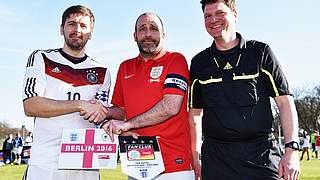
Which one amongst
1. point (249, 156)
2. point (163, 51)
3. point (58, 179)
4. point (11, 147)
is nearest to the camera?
point (249, 156)

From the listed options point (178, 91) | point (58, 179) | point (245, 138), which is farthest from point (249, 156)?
point (58, 179)

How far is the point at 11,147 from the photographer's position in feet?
108

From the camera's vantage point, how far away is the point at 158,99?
14.5 ft

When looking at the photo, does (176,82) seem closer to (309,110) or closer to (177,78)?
(177,78)

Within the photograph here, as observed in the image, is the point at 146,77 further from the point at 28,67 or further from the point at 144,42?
the point at 28,67

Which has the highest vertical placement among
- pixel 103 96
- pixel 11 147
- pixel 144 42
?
pixel 144 42

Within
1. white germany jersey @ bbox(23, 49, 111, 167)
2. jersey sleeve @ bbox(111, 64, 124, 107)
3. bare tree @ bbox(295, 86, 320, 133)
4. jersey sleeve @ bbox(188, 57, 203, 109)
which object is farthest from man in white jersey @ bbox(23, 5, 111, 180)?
bare tree @ bbox(295, 86, 320, 133)

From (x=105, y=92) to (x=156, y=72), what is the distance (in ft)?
2.14

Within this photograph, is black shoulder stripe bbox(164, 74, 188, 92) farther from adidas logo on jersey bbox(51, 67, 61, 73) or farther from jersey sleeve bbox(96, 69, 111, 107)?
adidas logo on jersey bbox(51, 67, 61, 73)

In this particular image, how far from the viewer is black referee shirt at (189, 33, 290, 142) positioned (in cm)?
398

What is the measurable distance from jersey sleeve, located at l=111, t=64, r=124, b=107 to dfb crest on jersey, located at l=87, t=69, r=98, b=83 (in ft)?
1.01

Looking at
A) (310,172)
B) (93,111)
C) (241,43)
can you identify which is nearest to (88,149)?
(93,111)

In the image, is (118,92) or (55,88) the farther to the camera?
(118,92)

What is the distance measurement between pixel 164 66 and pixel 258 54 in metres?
1.01
